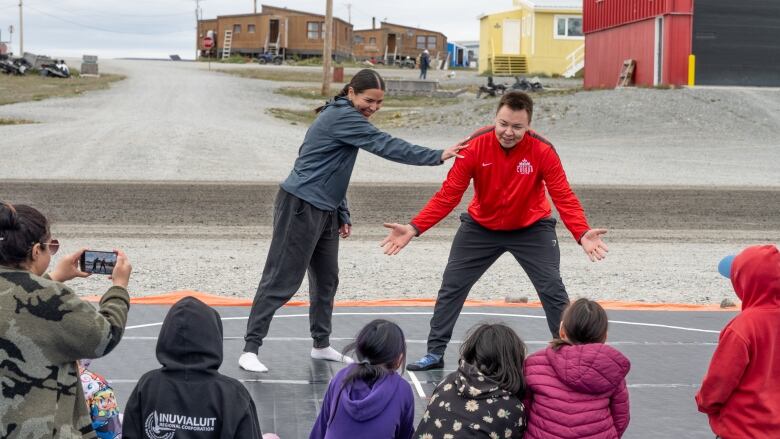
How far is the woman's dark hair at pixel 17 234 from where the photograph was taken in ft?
12.6

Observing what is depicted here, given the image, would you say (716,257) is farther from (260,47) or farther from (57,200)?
(260,47)

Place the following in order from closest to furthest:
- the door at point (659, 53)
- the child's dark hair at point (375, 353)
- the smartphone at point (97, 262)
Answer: the smartphone at point (97, 262)
the child's dark hair at point (375, 353)
the door at point (659, 53)

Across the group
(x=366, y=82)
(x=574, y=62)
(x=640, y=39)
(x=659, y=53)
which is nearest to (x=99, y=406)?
(x=366, y=82)

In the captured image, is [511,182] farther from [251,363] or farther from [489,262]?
[251,363]

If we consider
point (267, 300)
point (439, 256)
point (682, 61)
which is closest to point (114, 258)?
point (267, 300)

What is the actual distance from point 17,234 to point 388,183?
16059 millimetres

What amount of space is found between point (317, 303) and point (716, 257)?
710 centimetres

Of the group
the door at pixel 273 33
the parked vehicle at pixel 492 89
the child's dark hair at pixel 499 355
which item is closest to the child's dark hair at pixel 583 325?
the child's dark hair at pixel 499 355

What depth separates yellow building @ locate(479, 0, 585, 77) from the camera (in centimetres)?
5144

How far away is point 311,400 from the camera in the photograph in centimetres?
595

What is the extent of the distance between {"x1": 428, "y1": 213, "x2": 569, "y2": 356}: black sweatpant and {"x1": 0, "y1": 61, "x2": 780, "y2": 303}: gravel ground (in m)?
3.04

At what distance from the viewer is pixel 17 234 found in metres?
3.87

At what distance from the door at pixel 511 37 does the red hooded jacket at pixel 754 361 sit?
51.2m

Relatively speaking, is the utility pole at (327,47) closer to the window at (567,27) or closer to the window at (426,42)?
the window at (567,27)
